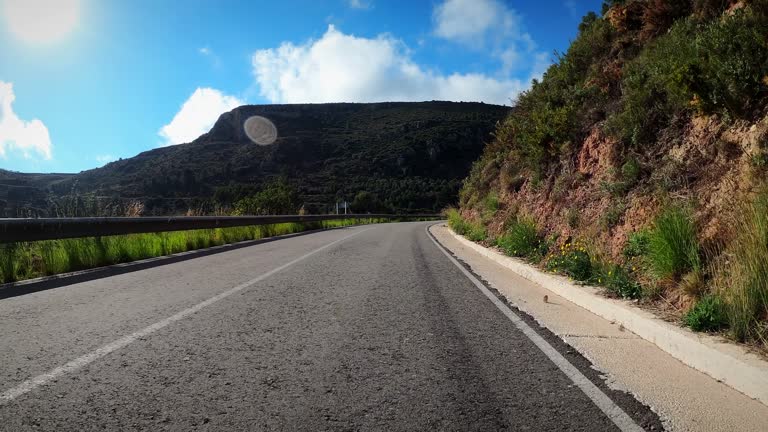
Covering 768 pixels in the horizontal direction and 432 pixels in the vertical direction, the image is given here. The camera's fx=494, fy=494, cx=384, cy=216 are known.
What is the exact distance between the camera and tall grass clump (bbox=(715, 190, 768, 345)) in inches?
155

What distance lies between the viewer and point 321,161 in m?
84.9

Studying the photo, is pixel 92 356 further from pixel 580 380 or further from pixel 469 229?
pixel 469 229

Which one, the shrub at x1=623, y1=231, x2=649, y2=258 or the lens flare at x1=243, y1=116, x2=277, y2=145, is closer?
the shrub at x1=623, y1=231, x2=649, y2=258

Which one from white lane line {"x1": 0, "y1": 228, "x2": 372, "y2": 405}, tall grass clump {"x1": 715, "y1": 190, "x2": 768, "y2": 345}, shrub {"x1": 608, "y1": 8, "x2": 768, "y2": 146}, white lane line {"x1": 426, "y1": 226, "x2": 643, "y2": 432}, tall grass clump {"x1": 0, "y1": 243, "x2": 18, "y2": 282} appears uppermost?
shrub {"x1": 608, "y1": 8, "x2": 768, "y2": 146}

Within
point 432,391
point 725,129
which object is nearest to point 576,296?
point 725,129

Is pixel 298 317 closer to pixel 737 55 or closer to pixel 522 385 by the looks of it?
pixel 522 385

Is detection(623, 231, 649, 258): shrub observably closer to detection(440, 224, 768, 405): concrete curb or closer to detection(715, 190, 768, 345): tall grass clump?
detection(440, 224, 768, 405): concrete curb

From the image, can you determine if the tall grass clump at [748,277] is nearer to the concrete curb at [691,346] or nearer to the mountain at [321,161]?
the concrete curb at [691,346]

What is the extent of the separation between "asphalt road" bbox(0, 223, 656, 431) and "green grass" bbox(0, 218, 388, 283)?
2344mm

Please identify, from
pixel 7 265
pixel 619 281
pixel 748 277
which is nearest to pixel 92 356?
pixel 748 277

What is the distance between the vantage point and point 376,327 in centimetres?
510

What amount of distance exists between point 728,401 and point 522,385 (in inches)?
51.0

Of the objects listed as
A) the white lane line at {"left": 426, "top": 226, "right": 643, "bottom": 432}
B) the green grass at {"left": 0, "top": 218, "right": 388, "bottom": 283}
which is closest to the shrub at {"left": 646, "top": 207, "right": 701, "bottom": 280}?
the white lane line at {"left": 426, "top": 226, "right": 643, "bottom": 432}

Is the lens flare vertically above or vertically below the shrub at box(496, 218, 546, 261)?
above
